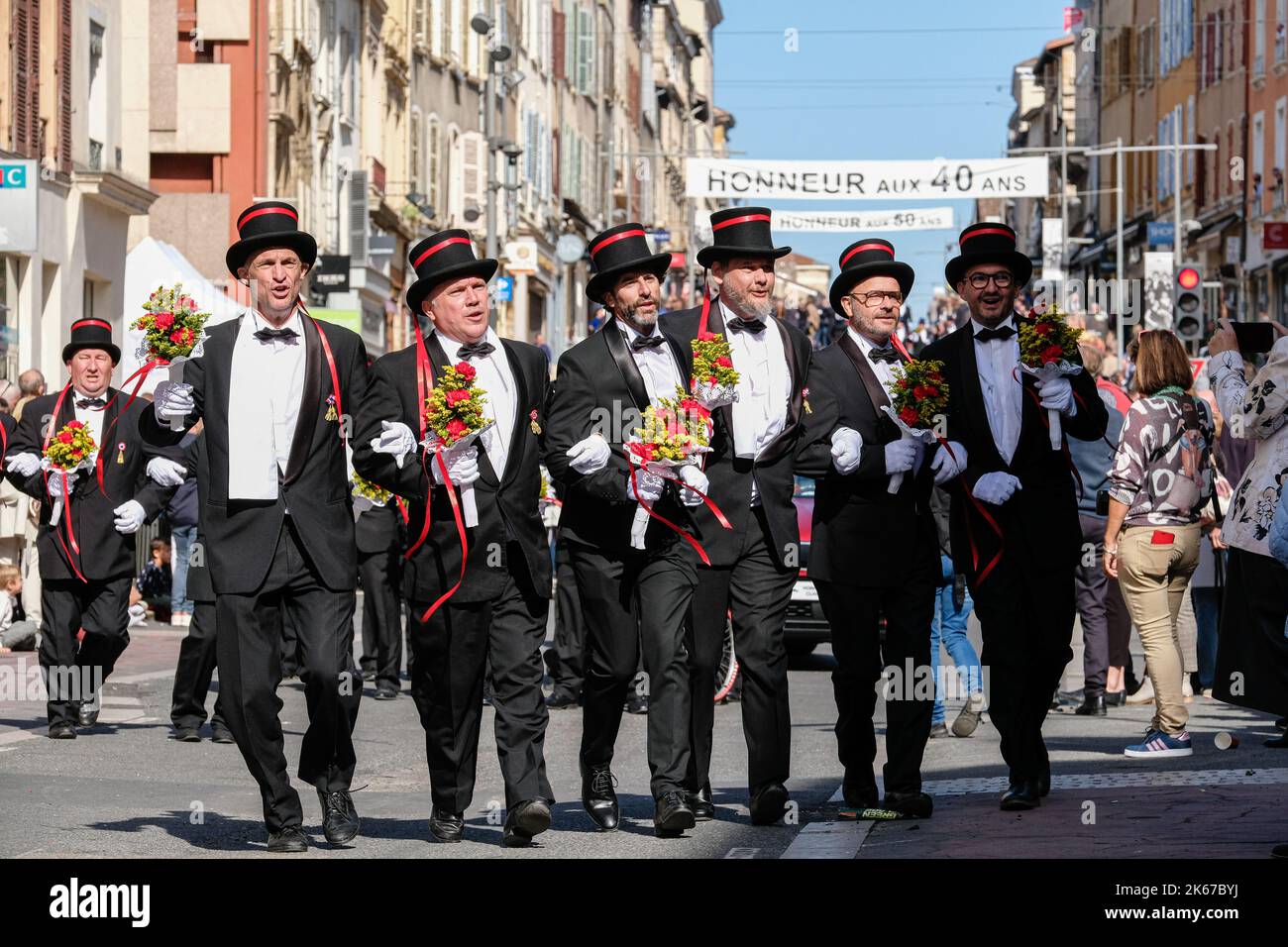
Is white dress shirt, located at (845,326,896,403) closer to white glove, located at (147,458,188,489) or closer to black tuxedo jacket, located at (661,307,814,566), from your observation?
black tuxedo jacket, located at (661,307,814,566)

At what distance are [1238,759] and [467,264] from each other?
467cm

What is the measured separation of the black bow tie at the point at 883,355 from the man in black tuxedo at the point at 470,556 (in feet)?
4.54

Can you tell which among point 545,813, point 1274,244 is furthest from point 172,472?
point 1274,244

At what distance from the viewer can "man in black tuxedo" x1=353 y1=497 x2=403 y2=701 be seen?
1503 cm

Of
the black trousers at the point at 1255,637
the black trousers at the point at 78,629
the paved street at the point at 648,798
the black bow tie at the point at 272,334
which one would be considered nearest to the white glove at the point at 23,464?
the black trousers at the point at 78,629

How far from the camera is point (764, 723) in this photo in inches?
345

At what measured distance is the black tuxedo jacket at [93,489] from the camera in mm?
→ 12461

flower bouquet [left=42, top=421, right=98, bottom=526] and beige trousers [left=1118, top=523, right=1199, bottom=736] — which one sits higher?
flower bouquet [left=42, top=421, right=98, bottom=526]

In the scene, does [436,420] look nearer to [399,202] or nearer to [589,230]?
[399,202]

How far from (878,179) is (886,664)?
23.8 metres

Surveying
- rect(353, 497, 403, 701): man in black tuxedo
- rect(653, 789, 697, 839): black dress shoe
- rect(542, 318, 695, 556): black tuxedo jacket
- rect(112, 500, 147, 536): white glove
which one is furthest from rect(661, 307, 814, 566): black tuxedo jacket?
rect(353, 497, 403, 701): man in black tuxedo

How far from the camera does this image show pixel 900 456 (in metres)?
8.80

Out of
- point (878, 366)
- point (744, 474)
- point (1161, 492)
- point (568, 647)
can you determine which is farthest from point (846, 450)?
point (568, 647)

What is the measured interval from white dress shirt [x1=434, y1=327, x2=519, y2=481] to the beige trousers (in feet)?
13.7
